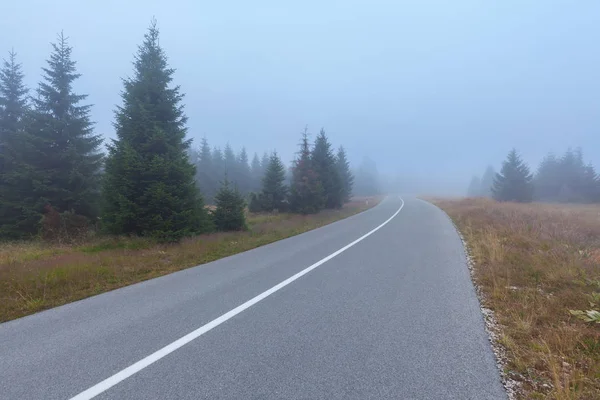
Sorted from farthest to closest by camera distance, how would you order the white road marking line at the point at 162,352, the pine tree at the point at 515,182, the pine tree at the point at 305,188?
the pine tree at the point at 515,182
the pine tree at the point at 305,188
the white road marking line at the point at 162,352

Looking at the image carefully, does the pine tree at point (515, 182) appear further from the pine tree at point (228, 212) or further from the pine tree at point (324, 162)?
the pine tree at point (228, 212)

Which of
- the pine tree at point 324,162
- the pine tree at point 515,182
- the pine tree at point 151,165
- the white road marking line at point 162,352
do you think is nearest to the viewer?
the white road marking line at point 162,352

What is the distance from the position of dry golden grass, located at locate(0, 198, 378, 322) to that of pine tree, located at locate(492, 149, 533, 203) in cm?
3962

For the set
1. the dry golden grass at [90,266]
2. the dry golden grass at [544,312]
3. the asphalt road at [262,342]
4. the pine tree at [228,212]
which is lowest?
the dry golden grass at [544,312]

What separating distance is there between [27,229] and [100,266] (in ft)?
33.2

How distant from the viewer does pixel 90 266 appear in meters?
7.14

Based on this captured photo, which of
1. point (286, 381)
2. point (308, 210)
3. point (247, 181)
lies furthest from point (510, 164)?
point (286, 381)

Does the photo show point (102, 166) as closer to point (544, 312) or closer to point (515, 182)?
point (544, 312)

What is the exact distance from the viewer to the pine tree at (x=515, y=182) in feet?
127

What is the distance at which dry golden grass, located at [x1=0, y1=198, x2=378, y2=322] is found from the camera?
212 inches

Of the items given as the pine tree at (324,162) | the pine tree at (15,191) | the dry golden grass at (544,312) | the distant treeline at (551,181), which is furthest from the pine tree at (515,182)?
the pine tree at (15,191)

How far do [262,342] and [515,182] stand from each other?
151ft

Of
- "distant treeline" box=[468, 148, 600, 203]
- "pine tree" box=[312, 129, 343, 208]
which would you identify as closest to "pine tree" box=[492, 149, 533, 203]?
"distant treeline" box=[468, 148, 600, 203]

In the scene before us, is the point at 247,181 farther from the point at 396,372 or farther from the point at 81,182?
the point at 396,372
